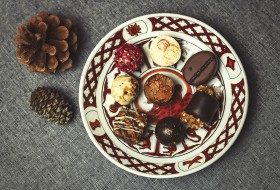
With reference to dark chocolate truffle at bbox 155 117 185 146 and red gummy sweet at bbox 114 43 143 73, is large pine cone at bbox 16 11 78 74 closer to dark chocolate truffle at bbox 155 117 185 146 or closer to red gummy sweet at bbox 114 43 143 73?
red gummy sweet at bbox 114 43 143 73

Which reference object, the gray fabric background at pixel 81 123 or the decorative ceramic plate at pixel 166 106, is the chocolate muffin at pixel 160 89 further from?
the gray fabric background at pixel 81 123

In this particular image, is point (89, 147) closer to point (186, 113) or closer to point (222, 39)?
point (186, 113)

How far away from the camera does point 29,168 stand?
107 centimetres

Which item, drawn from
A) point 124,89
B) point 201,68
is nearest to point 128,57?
point 124,89

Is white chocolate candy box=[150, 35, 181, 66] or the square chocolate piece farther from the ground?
white chocolate candy box=[150, 35, 181, 66]

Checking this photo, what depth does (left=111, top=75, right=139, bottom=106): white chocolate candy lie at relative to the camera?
97 cm

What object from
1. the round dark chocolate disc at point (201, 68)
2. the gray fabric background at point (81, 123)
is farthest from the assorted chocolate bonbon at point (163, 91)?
the gray fabric background at point (81, 123)

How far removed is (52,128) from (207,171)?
43cm

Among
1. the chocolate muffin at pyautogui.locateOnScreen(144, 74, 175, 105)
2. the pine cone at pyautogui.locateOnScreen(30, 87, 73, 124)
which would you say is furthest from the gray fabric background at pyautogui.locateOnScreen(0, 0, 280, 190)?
the chocolate muffin at pyautogui.locateOnScreen(144, 74, 175, 105)

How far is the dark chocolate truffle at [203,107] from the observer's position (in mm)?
944

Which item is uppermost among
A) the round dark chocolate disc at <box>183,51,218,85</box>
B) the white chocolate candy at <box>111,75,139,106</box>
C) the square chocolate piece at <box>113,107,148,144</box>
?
the round dark chocolate disc at <box>183,51,218,85</box>

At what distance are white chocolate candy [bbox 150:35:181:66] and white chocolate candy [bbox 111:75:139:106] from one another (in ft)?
0.29

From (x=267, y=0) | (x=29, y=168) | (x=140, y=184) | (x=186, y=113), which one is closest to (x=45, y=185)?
(x=29, y=168)

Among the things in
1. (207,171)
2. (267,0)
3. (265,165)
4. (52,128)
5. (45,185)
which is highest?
(267,0)
